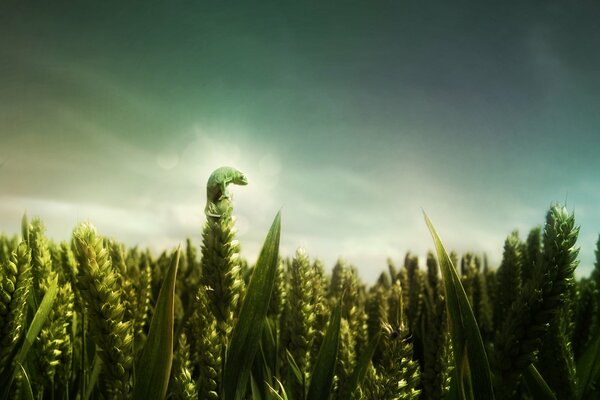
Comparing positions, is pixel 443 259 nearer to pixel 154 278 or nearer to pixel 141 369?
pixel 141 369

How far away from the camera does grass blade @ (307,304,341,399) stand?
1.15 m

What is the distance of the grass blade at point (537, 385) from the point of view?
46.1 inches

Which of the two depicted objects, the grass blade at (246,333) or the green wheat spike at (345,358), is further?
the green wheat spike at (345,358)

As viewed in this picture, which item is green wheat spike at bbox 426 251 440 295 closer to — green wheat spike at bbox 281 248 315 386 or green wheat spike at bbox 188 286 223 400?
green wheat spike at bbox 281 248 315 386

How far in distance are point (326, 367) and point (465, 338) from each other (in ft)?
1.34

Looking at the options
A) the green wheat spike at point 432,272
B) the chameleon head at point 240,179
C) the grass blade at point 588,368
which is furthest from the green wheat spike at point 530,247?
the chameleon head at point 240,179

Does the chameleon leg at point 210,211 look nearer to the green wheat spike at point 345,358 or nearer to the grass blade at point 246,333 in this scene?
the grass blade at point 246,333

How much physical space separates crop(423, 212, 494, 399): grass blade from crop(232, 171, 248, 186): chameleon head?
488 mm

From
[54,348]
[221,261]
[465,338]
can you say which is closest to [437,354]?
[465,338]

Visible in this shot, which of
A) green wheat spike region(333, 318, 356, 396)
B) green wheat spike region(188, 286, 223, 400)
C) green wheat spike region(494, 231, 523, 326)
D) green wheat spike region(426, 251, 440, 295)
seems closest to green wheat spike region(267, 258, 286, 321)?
green wheat spike region(333, 318, 356, 396)

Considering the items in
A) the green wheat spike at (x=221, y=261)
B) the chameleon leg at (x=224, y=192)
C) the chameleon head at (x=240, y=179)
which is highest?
the chameleon head at (x=240, y=179)

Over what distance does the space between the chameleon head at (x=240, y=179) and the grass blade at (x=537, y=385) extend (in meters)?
0.92

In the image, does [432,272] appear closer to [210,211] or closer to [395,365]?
[395,365]

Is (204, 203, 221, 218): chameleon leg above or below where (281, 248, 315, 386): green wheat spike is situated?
above
